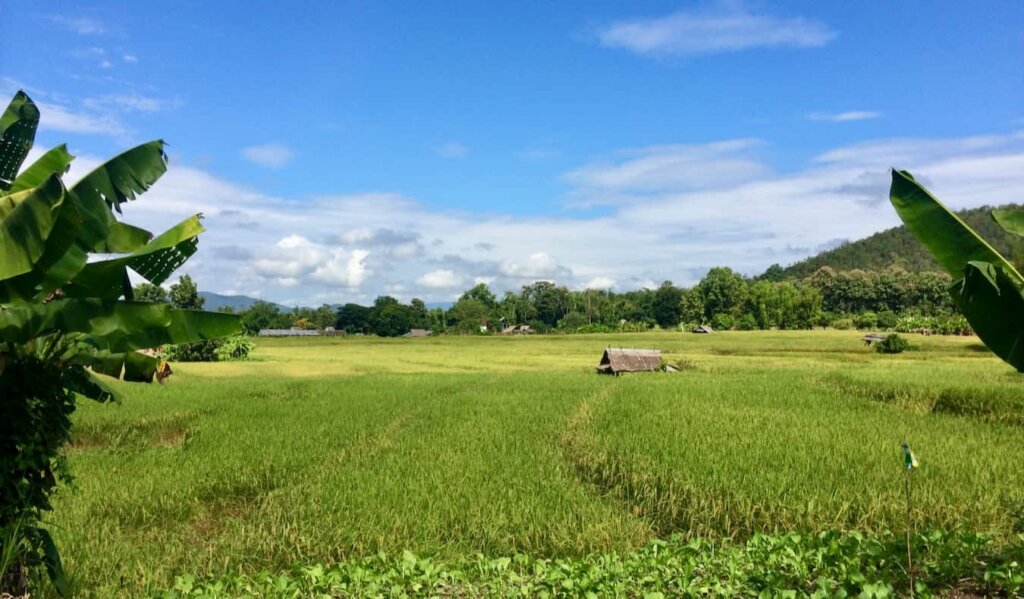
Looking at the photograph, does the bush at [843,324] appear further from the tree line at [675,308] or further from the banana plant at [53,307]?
the banana plant at [53,307]

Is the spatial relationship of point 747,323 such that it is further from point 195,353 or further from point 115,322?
point 115,322

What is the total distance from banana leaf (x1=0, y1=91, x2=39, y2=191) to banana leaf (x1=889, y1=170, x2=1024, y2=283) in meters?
6.62

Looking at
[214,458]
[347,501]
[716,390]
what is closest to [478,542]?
[347,501]

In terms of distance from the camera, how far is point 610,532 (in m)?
5.81

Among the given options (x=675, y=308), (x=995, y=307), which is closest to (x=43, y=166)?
(x=995, y=307)

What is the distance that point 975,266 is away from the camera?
3857 millimetres

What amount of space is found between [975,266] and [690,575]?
106 inches

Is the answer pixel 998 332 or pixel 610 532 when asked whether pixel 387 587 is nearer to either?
pixel 610 532

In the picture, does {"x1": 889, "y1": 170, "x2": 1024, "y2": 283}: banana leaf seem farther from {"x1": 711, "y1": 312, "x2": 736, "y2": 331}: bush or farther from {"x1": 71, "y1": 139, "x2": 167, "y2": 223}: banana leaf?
{"x1": 711, "y1": 312, "x2": 736, "y2": 331}: bush

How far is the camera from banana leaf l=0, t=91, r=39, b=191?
475cm

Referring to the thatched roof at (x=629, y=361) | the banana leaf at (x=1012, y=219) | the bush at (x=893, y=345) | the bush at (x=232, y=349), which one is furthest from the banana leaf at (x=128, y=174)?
the bush at (x=893, y=345)

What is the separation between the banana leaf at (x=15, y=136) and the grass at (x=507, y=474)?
322 centimetres

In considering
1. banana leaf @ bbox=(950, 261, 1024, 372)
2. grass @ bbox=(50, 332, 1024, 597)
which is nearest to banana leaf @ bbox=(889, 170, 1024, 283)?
banana leaf @ bbox=(950, 261, 1024, 372)

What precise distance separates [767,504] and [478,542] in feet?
9.64
